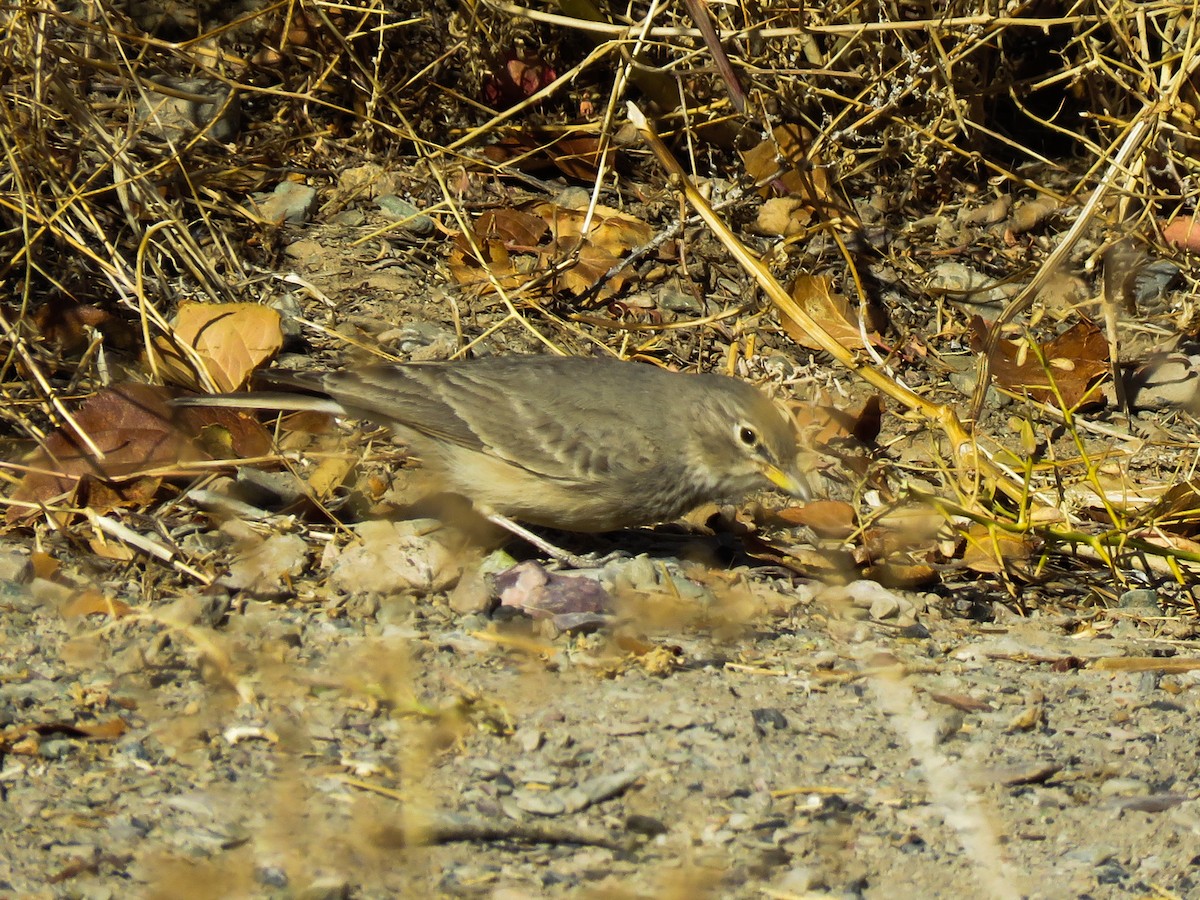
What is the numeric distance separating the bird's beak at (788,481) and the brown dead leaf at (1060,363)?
1700 mm

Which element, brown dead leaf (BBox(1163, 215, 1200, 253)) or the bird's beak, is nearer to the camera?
the bird's beak

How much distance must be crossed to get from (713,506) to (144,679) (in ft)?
8.93

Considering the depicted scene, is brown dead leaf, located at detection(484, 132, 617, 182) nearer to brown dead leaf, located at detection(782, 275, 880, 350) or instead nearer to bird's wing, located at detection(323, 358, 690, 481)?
brown dead leaf, located at detection(782, 275, 880, 350)

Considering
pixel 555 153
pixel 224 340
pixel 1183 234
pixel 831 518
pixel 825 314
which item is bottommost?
pixel 831 518

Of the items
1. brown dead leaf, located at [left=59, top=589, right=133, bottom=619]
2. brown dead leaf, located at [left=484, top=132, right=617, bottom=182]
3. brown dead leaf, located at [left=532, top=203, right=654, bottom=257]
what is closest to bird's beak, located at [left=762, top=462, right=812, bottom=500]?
brown dead leaf, located at [left=532, top=203, right=654, bottom=257]

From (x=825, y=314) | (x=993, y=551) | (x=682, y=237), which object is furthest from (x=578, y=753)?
(x=682, y=237)

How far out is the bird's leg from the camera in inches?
212

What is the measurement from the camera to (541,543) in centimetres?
547

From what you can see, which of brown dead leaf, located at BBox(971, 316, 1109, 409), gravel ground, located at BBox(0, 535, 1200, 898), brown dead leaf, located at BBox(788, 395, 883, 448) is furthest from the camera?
brown dead leaf, located at BBox(971, 316, 1109, 409)

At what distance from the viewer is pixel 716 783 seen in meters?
3.64

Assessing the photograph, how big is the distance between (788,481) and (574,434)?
0.83 metres

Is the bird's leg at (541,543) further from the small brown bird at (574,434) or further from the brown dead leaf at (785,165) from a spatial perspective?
the brown dead leaf at (785,165)

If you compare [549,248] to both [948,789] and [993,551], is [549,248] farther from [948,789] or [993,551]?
[948,789]

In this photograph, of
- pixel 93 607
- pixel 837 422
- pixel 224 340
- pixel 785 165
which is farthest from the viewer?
pixel 785 165
